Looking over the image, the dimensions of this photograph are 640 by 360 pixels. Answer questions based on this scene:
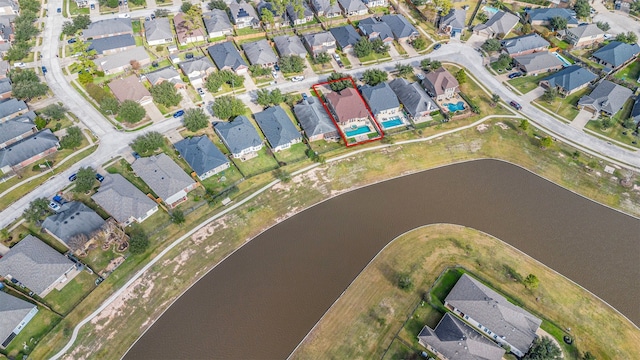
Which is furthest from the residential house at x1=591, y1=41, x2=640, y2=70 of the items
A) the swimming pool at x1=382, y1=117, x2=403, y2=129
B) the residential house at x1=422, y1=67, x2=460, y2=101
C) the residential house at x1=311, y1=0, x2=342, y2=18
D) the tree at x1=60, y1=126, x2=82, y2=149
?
the tree at x1=60, y1=126, x2=82, y2=149

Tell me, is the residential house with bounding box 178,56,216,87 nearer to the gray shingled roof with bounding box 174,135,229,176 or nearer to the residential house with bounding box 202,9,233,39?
the residential house with bounding box 202,9,233,39

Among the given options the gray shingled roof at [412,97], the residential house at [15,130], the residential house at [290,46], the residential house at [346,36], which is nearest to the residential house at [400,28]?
the residential house at [346,36]

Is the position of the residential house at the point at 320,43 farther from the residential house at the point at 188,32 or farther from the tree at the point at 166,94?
the tree at the point at 166,94

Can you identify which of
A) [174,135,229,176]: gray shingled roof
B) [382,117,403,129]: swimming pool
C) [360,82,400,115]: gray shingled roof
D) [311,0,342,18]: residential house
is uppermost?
[174,135,229,176]: gray shingled roof

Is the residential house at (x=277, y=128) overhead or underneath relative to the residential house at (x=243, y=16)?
underneath

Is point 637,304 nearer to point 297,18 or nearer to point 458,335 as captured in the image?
point 458,335

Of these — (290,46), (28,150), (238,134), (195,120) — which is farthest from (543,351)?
(28,150)
